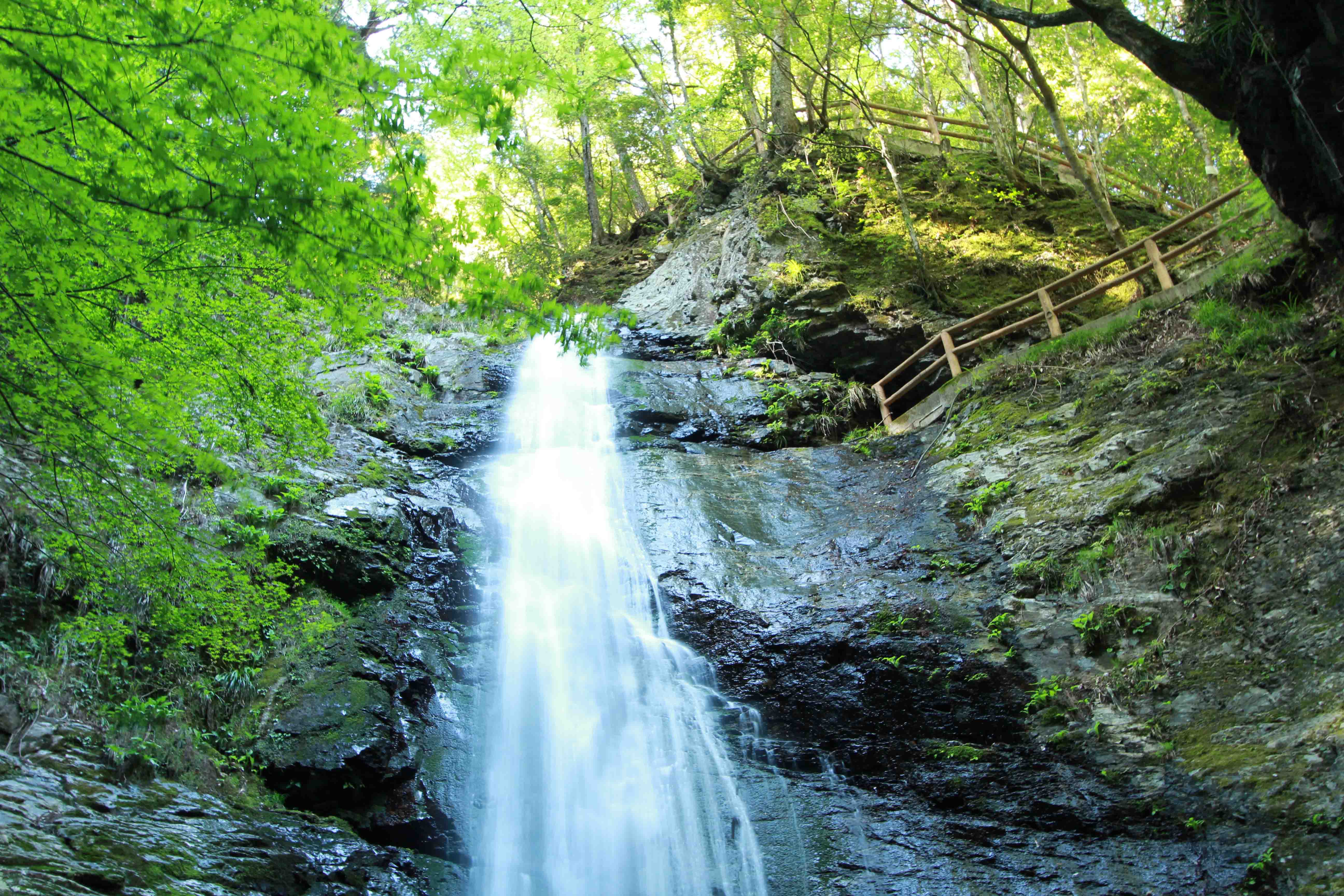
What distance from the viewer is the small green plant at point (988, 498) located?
342 inches

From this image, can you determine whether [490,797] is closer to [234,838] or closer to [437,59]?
[234,838]

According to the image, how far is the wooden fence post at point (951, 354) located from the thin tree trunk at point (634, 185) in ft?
43.2

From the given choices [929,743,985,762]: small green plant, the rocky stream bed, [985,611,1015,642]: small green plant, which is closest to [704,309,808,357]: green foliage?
the rocky stream bed

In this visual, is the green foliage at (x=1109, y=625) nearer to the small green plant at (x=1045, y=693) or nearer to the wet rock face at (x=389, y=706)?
the small green plant at (x=1045, y=693)

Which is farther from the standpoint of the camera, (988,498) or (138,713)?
(988,498)

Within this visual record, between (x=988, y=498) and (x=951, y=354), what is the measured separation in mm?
3652

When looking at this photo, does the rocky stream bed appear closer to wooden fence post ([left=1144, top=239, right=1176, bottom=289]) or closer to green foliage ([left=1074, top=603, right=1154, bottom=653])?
green foliage ([left=1074, top=603, right=1154, bottom=653])

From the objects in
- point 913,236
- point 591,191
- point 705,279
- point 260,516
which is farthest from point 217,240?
point 591,191

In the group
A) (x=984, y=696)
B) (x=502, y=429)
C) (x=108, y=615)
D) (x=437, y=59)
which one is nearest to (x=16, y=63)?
(x=437, y=59)

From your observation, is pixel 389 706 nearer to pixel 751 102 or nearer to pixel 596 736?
pixel 596 736

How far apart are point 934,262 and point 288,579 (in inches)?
473

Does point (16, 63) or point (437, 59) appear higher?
point (437, 59)

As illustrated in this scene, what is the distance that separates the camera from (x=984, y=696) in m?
6.93

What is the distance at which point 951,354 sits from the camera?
38.5ft
